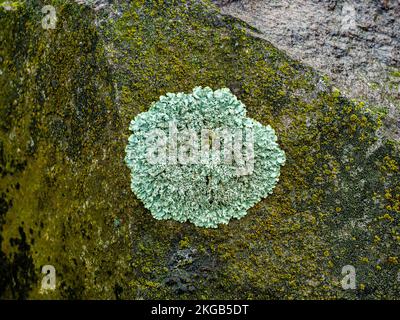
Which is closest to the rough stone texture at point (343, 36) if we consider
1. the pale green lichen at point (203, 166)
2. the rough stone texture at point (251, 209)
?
the rough stone texture at point (251, 209)

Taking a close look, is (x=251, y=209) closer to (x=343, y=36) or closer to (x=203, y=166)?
(x=203, y=166)

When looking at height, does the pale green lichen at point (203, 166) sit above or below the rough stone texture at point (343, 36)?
below

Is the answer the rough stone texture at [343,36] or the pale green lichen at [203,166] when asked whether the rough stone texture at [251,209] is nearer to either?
the pale green lichen at [203,166]

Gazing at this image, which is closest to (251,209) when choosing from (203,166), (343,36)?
(203,166)

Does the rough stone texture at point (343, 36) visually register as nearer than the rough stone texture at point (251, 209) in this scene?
No
